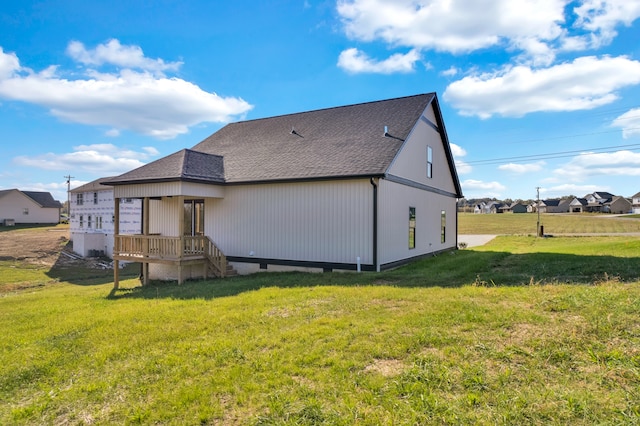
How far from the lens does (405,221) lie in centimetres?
1406

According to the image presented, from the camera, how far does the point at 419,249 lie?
1565 centimetres

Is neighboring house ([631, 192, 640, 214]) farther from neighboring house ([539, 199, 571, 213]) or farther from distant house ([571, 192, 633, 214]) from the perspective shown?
neighboring house ([539, 199, 571, 213])

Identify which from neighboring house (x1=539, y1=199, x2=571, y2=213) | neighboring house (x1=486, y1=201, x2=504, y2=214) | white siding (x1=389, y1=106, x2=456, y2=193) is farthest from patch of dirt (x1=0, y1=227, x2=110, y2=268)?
neighboring house (x1=486, y1=201, x2=504, y2=214)

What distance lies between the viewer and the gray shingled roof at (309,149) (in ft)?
41.4

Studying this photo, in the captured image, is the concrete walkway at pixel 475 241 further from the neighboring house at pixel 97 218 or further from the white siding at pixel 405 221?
the neighboring house at pixel 97 218

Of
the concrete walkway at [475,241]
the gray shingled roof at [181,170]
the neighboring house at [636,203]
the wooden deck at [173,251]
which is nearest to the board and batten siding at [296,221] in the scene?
the wooden deck at [173,251]

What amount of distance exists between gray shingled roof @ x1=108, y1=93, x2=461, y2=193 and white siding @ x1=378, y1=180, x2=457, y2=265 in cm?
140

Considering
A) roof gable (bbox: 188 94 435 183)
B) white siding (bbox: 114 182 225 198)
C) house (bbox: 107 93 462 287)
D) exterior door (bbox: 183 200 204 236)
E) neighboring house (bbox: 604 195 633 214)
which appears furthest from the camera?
neighboring house (bbox: 604 195 633 214)

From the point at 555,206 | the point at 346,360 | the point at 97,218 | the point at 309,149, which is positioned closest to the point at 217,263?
the point at 309,149

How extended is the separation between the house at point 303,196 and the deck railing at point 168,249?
41 millimetres

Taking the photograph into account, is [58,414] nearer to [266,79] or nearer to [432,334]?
[432,334]

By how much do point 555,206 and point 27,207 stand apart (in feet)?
389

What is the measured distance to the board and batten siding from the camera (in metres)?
12.0

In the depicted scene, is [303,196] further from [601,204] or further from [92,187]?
[601,204]
